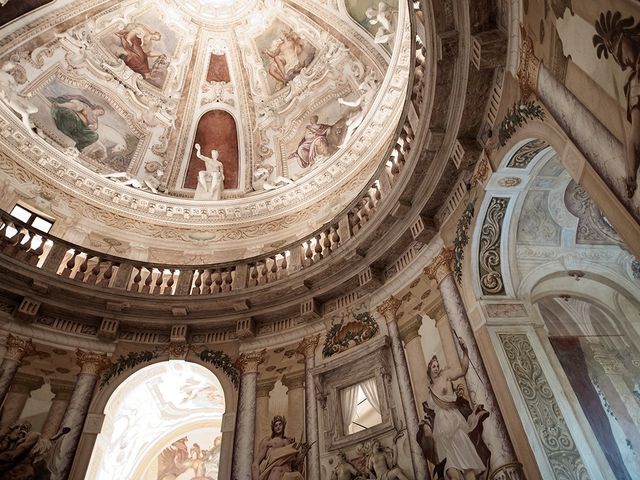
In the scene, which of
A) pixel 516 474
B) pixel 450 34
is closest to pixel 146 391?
pixel 516 474

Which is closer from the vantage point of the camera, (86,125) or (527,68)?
(527,68)

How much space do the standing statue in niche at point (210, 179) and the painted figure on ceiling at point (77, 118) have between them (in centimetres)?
371

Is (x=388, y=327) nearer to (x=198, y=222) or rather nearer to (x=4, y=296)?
(x=4, y=296)

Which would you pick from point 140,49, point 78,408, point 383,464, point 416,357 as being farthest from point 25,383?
point 140,49

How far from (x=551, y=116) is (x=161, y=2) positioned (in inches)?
690

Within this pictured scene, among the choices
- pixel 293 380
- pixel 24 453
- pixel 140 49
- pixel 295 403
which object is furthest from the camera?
pixel 140 49

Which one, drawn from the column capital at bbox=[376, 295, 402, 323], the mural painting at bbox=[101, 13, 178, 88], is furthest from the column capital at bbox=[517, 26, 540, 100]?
the mural painting at bbox=[101, 13, 178, 88]

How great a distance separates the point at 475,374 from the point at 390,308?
234 cm

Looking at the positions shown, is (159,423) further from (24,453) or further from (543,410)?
(543,410)

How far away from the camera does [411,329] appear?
7820 mm

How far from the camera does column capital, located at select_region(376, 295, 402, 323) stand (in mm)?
Result: 8203

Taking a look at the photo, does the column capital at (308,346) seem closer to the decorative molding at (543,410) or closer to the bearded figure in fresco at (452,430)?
the bearded figure in fresco at (452,430)

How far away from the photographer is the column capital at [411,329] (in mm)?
7717

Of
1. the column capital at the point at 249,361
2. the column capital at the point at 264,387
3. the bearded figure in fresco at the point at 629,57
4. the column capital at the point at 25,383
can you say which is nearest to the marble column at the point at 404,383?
the column capital at the point at 264,387
